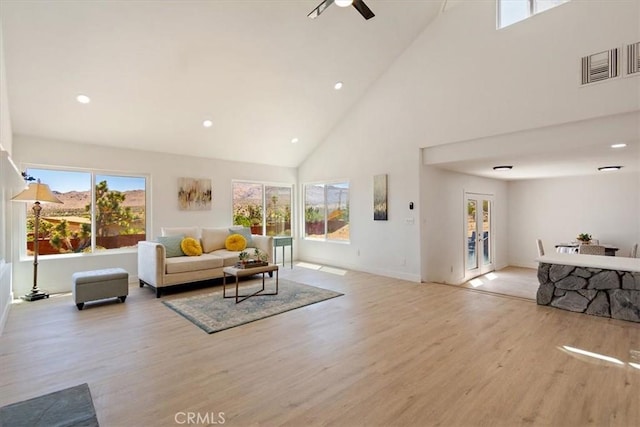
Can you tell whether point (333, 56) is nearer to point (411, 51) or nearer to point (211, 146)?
point (411, 51)

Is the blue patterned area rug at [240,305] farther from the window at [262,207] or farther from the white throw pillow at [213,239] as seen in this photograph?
the window at [262,207]

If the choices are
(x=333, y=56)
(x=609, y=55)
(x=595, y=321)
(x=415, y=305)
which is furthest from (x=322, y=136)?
(x=595, y=321)

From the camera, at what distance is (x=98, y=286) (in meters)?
4.53

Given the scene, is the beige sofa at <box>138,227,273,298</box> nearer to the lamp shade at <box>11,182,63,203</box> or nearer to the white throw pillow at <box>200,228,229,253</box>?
the white throw pillow at <box>200,228,229,253</box>

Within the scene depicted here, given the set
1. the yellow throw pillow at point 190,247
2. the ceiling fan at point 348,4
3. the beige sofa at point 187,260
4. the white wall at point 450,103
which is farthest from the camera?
the yellow throw pillow at point 190,247

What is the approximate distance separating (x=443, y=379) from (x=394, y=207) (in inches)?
160

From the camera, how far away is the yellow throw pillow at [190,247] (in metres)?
5.70

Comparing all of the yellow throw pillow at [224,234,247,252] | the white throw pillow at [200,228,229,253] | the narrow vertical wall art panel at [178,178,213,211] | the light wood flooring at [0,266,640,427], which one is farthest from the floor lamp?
the yellow throw pillow at [224,234,247,252]

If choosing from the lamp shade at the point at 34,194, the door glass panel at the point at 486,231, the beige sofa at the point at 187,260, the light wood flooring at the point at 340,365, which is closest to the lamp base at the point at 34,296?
the light wood flooring at the point at 340,365

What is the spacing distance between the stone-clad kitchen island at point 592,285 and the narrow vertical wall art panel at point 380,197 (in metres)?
2.77

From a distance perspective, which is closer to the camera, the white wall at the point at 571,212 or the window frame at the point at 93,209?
the window frame at the point at 93,209

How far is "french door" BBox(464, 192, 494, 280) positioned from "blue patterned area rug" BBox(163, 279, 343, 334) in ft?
12.5

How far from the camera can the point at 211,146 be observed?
6.74 metres

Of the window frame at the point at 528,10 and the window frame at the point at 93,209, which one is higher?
the window frame at the point at 528,10
